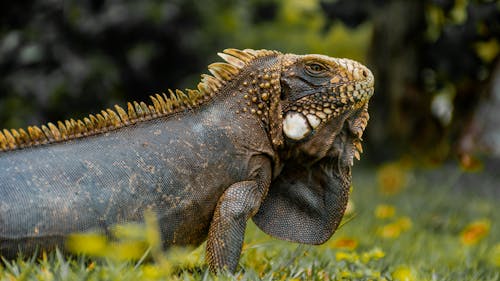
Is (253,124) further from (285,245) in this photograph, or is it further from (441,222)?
(441,222)

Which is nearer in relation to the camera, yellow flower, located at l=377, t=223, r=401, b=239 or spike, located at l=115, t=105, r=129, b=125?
spike, located at l=115, t=105, r=129, b=125

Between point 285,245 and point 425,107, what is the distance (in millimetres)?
5268

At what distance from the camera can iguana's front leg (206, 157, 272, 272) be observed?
11.5 feet

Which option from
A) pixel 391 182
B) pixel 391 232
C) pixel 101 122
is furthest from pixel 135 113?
pixel 391 182

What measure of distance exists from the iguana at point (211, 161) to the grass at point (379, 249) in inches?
6.1

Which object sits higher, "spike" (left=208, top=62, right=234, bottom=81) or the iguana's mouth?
"spike" (left=208, top=62, right=234, bottom=81)

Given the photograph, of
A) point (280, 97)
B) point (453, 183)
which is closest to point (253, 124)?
point (280, 97)

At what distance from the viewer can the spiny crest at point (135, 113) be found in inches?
141

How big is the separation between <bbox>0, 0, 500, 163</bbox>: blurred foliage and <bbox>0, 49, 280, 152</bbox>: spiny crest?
4.68m

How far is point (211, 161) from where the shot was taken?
367cm

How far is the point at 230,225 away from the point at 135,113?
2.38 ft

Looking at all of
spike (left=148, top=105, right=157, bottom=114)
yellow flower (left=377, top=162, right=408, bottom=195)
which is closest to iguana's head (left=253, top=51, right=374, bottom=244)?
spike (left=148, top=105, right=157, bottom=114)

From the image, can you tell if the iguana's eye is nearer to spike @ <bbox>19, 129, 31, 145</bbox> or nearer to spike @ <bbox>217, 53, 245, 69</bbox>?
spike @ <bbox>217, 53, 245, 69</bbox>

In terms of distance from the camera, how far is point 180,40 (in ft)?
32.4
